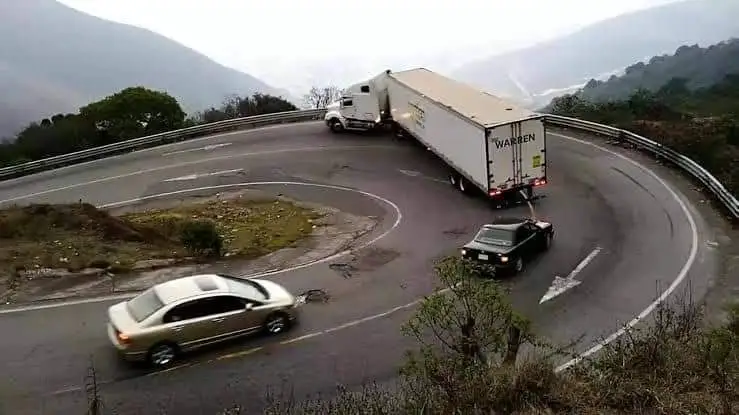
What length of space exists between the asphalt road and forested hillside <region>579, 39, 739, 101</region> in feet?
167

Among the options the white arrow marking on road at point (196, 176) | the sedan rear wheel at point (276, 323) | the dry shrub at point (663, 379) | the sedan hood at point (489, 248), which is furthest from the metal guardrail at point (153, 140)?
the dry shrub at point (663, 379)

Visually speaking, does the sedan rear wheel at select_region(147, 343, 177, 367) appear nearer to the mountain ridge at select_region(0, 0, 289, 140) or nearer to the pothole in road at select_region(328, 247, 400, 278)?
the pothole in road at select_region(328, 247, 400, 278)

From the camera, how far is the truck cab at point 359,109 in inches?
1395

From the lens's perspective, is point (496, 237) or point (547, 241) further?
point (547, 241)

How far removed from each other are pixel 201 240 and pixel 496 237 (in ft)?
28.4

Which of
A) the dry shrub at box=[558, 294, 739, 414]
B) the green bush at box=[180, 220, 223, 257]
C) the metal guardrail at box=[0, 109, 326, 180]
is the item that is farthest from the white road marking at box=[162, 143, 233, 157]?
the dry shrub at box=[558, 294, 739, 414]

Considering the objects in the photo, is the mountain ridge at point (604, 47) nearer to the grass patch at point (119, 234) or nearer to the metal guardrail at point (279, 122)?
the metal guardrail at point (279, 122)

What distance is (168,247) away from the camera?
2175 centimetres

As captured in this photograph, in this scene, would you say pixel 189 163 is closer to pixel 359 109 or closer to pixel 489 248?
pixel 359 109

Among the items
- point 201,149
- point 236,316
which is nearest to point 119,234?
point 236,316

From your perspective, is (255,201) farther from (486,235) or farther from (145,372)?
(145,372)

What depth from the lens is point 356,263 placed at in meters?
20.6

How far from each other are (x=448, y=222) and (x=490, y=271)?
5997mm

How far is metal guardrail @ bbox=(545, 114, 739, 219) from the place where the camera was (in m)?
23.7
